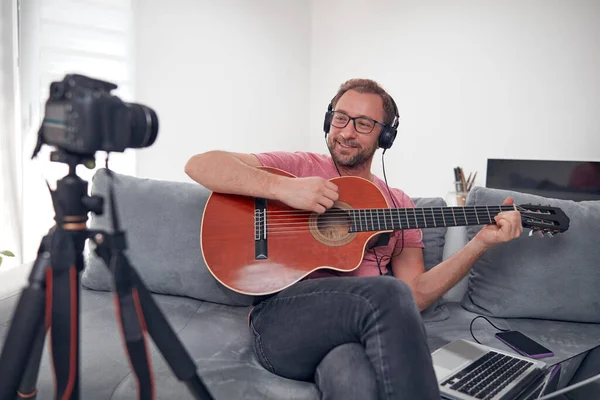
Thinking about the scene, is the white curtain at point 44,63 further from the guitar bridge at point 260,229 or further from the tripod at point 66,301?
the tripod at point 66,301

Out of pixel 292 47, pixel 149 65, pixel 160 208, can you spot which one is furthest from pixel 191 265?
pixel 292 47

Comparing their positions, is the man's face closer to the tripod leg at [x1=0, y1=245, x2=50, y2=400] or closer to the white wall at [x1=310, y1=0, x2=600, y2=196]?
the tripod leg at [x1=0, y1=245, x2=50, y2=400]

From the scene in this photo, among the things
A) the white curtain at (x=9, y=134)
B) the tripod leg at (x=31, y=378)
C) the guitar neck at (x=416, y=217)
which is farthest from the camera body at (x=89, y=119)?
the white curtain at (x=9, y=134)

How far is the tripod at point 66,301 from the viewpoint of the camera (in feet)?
2.06

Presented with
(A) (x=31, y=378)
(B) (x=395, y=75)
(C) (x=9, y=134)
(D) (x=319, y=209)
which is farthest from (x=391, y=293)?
(B) (x=395, y=75)

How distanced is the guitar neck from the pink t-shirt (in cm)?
14

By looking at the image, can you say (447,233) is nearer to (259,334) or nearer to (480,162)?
(259,334)

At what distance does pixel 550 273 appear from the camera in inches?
56.2

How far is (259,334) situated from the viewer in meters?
1.14

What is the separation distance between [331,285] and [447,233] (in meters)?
0.72

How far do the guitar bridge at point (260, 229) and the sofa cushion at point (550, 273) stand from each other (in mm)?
808

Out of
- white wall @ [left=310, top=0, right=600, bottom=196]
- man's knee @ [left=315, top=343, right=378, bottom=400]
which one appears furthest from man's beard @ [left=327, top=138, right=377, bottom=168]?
white wall @ [left=310, top=0, right=600, bottom=196]

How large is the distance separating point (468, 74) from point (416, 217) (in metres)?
1.85

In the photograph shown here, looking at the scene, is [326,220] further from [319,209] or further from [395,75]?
[395,75]
